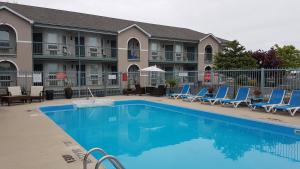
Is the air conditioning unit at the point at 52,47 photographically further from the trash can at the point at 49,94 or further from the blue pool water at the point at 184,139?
the blue pool water at the point at 184,139

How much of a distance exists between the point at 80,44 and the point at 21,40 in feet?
18.4

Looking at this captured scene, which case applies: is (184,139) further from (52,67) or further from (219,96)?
(52,67)

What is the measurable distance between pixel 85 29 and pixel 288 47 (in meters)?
30.2

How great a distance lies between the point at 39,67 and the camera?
21672 mm

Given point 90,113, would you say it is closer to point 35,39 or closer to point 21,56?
point 21,56

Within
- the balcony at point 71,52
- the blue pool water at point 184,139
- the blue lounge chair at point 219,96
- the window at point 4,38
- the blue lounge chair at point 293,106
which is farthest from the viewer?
the balcony at point 71,52

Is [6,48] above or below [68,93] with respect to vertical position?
above

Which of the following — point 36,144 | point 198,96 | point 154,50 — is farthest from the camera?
point 154,50

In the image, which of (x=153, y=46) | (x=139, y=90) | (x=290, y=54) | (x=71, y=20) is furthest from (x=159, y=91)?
(x=290, y=54)

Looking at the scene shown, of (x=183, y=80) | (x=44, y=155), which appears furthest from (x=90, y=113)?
(x=183, y=80)

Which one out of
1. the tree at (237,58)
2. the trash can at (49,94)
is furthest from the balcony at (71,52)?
the tree at (237,58)

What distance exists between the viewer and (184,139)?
8.59m

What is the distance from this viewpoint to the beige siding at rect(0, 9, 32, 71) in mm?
18812

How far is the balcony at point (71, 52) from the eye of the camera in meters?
20.9
